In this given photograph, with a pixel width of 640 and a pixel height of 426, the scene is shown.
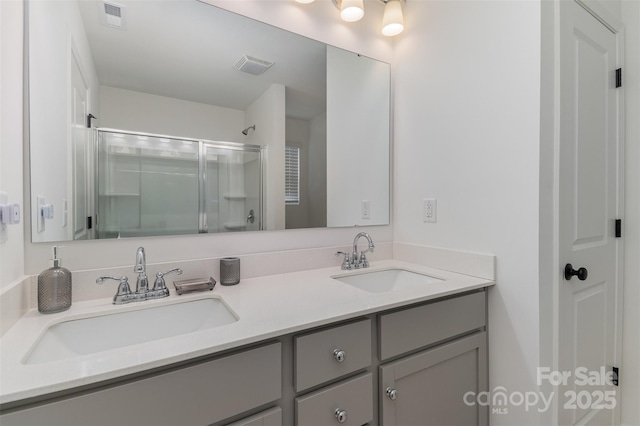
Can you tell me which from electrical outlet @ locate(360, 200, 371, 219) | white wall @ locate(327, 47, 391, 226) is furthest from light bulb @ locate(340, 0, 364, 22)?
electrical outlet @ locate(360, 200, 371, 219)

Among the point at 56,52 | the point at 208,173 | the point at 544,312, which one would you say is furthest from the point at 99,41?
the point at 544,312

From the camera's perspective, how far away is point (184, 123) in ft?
4.27

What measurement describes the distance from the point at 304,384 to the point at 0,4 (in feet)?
4.58

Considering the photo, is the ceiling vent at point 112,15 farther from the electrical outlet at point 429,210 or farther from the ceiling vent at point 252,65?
the electrical outlet at point 429,210

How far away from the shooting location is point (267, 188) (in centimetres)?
151

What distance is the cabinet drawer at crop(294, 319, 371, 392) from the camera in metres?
0.88

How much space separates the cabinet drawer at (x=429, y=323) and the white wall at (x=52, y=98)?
47.6 inches

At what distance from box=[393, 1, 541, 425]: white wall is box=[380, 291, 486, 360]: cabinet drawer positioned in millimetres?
143

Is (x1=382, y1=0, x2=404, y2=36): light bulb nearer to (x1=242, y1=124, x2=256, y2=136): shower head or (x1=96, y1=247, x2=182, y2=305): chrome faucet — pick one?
(x1=242, y1=124, x2=256, y2=136): shower head

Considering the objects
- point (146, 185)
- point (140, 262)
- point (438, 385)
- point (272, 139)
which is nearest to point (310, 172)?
point (272, 139)

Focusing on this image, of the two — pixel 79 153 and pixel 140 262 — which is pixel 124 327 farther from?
pixel 79 153

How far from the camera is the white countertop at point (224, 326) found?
2.03ft

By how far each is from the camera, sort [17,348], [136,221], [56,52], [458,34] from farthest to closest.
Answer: [458,34] → [136,221] → [56,52] → [17,348]

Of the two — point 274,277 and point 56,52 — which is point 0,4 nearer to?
point 56,52
